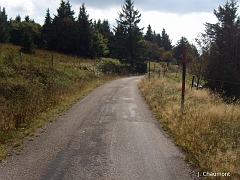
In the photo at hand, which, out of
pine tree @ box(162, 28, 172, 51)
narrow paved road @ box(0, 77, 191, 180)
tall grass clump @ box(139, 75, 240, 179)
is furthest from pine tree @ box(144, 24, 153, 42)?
narrow paved road @ box(0, 77, 191, 180)

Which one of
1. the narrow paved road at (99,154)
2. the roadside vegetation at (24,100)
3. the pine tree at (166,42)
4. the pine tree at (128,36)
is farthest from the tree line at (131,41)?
the pine tree at (166,42)

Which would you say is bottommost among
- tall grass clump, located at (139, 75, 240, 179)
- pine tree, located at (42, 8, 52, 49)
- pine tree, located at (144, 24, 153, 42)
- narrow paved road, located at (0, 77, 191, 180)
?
narrow paved road, located at (0, 77, 191, 180)

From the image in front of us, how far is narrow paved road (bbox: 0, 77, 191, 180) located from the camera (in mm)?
4164

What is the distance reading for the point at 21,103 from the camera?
9070 mm

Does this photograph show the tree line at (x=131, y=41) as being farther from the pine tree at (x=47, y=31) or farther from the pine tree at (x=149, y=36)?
the pine tree at (x=149, y=36)

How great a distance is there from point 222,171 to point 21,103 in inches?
306

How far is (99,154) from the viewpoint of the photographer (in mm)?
5004

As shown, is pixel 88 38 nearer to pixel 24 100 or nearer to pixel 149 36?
pixel 24 100

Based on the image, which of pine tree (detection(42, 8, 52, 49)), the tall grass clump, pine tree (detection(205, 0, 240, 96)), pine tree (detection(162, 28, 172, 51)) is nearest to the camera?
the tall grass clump

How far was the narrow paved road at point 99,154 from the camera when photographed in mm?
4164

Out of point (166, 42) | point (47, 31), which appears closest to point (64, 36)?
point (47, 31)

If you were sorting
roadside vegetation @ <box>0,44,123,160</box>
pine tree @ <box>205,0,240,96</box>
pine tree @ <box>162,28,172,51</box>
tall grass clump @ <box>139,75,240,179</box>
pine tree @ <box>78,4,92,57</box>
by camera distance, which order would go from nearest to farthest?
tall grass clump @ <box>139,75,240,179</box>, roadside vegetation @ <box>0,44,123,160</box>, pine tree @ <box>205,0,240,96</box>, pine tree @ <box>78,4,92,57</box>, pine tree @ <box>162,28,172,51</box>

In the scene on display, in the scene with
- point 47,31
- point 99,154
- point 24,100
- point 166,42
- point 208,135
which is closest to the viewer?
point 99,154

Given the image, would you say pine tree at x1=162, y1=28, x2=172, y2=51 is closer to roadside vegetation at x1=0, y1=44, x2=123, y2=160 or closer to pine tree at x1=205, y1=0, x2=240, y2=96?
pine tree at x1=205, y1=0, x2=240, y2=96
